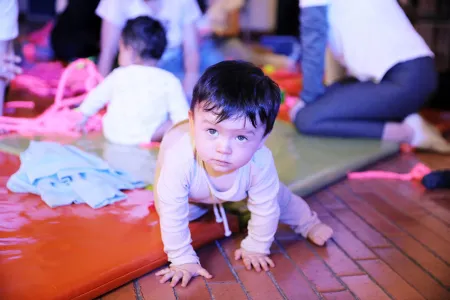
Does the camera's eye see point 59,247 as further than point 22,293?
Yes

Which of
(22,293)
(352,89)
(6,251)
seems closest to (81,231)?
(6,251)

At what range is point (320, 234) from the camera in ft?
5.72

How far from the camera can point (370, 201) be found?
6.94 feet

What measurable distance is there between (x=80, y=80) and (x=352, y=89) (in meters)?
1.77

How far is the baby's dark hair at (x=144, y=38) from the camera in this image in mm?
2410

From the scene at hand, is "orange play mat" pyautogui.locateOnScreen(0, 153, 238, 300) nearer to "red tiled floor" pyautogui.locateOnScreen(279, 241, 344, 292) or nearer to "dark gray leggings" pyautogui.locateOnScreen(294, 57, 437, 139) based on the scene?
"red tiled floor" pyautogui.locateOnScreen(279, 241, 344, 292)

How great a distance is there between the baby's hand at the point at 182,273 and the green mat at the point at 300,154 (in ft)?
1.97

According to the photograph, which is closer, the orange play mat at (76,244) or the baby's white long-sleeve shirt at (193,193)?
the orange play mat at (76,244)

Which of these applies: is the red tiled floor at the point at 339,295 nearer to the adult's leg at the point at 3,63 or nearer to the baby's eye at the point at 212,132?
the baby's eye at the point at 212,132

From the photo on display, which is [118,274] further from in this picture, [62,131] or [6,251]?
[62,131]

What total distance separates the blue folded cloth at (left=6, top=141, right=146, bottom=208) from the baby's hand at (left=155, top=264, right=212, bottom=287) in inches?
16.0

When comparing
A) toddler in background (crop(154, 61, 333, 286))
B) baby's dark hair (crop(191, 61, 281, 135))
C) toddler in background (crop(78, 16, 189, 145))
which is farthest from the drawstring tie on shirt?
toddler in background (crop(78, 16, 189, 145))

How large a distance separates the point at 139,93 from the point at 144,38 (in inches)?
10.5

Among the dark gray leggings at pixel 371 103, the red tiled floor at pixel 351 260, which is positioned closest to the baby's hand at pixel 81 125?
the red tiled floor at pixel 351 260
